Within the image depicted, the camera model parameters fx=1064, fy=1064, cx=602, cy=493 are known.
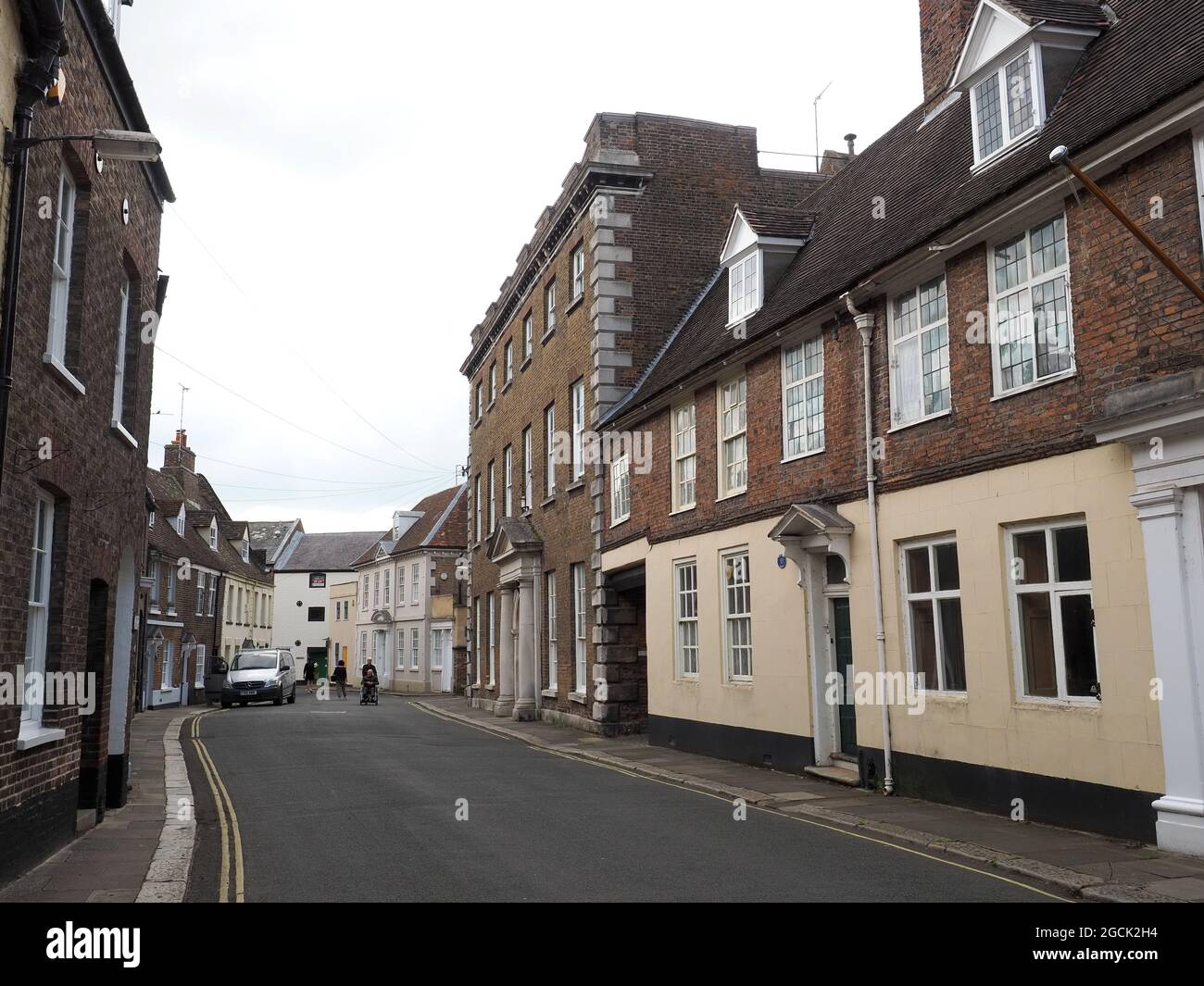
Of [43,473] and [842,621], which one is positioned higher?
[43,473]

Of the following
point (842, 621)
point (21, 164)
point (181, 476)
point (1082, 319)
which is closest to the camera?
point (21, 164)

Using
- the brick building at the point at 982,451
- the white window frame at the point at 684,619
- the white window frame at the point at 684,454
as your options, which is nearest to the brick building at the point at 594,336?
the white window frame at the point at 684,619

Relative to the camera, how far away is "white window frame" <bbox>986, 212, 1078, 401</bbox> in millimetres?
10289

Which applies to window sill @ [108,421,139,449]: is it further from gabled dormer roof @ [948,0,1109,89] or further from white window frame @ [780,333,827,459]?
gabled dormer roof @ [948,0,1109,89]

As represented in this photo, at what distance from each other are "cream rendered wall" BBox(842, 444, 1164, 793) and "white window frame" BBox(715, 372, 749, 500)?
3.41 metres

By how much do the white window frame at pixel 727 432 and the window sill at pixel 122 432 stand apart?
28.9ft

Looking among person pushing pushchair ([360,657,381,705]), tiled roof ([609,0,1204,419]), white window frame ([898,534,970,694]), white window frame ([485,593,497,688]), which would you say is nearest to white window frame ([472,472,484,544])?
white window frame ([485,593,497,688])

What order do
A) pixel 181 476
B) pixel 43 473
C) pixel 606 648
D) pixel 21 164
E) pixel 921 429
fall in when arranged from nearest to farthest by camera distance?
pixel 21 164
pixel 43 473
pixel 921 429
pixel 606 648
pixel 181 476

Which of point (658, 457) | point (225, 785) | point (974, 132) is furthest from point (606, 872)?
point (658, 457)

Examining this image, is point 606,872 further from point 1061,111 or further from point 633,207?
point 633,207

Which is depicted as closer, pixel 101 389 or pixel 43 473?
pixel 43 473

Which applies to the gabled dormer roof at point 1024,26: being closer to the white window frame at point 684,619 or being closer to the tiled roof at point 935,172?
the tiled roof at point 935,172

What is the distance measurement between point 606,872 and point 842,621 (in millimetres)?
7016

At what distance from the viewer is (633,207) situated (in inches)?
909
